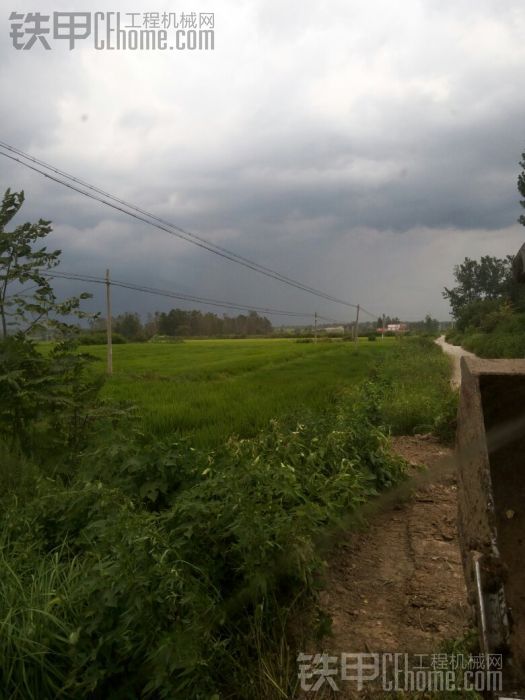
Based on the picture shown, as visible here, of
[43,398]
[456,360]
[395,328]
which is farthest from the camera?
[395,328]

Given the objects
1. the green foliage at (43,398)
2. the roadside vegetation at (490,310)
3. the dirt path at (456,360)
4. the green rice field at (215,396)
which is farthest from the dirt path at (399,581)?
the roadside vegetation at (490,310)

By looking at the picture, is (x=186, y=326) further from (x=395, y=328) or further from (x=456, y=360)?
(x=395, y=328)

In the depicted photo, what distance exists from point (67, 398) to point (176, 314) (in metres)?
35.2

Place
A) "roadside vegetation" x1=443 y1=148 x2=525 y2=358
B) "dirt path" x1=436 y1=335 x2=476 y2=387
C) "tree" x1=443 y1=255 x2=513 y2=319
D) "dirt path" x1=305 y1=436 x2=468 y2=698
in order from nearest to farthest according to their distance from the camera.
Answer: "dirt path" x1=305 y1=436 x2=468 y2=698 → "dirt path" x1=436 y1=335 x2=476 y2=387 → "roadside vegetation" x1=443 y1=148 x2=525 y2=358 → "tree" x1=443 y1=255 x2=513 y2=319

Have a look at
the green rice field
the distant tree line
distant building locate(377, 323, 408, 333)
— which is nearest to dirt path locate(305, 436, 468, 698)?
the green rice field

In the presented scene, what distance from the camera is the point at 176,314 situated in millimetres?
38562

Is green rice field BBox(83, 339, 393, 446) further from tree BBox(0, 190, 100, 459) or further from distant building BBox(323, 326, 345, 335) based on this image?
distant building BBox(323, 326, 345, 335)

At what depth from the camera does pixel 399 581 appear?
2676mm

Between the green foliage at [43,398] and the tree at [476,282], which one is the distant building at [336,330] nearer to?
the tree at [476,282]

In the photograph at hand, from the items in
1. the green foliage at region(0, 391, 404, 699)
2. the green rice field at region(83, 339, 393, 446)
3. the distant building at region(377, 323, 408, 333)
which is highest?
the distant building at region(377, 323, 408, 333)

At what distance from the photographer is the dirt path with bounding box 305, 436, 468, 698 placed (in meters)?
2.18

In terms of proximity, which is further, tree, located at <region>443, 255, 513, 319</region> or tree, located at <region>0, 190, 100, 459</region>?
tree, located at <region>443, 255, 513, 319</region>

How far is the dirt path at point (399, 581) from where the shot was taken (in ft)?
7.14

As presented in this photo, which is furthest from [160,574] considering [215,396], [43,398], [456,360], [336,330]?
[336,330]
